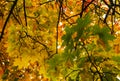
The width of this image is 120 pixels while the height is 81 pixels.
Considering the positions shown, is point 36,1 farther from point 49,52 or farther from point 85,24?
point 85,24

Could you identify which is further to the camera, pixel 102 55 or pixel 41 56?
pixel 41 56

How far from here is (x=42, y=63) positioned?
A: 3.24 metres

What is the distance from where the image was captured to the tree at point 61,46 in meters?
2.06

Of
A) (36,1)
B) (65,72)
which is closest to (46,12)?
(36,1)

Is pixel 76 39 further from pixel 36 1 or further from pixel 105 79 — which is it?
pixel 36 1

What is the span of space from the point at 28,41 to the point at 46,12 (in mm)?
915

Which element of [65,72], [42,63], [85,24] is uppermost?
[85,24]

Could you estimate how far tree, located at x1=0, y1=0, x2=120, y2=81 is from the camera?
2.06 m

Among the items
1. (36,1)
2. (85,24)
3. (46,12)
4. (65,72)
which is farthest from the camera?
(36,1)

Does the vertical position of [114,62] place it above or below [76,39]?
below

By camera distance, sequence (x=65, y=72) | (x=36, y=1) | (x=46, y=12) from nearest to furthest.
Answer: (x=65, y=72) → (x=46, y=12) → (x=36, y=1)

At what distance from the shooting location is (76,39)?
2.06 meters

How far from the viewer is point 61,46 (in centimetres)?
214

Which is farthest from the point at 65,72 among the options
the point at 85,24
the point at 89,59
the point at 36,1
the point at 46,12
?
the point at 36,1
